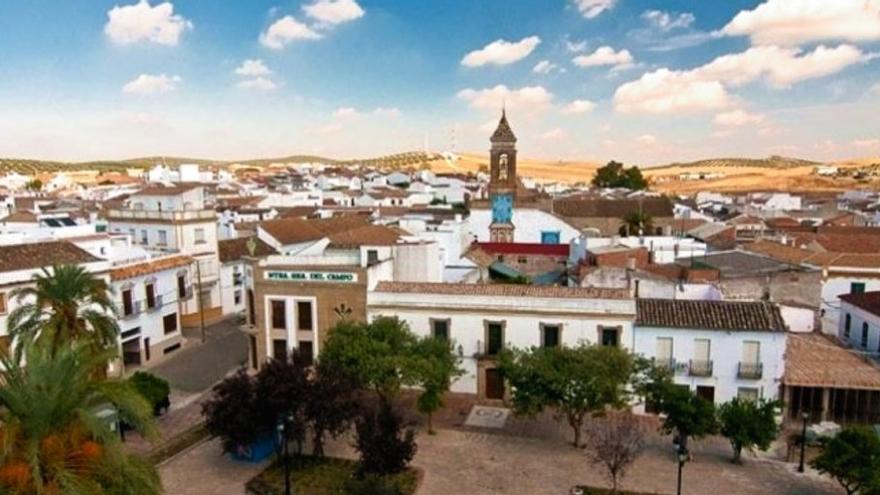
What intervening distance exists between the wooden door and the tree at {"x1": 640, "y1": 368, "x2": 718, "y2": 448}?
22.0ft

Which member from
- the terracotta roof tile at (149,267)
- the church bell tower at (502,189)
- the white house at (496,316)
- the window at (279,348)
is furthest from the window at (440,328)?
the church bell tower at (502,189)

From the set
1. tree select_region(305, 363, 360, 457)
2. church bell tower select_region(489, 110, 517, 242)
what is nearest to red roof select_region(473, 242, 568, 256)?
church bell tower select_region(489, 110, 517, 242)

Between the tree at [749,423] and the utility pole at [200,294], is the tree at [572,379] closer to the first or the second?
the tree at [749,423]

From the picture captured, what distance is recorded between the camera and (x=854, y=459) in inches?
666

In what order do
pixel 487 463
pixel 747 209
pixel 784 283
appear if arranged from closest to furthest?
pixel 487 463 < pixel 784 283 < pixel 747 209

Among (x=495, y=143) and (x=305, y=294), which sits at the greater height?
(x=495, y=143)

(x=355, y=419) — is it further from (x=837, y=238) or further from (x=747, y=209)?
(x=747, y=209)

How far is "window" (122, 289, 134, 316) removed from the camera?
31.4 metres

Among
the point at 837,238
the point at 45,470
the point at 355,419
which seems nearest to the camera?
the point at 45,470

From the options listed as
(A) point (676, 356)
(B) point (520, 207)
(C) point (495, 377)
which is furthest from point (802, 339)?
(B) point (520, 207)

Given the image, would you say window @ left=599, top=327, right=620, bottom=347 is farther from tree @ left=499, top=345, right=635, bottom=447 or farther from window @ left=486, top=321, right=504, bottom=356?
window @ left=486, top=321, right=504, bottom=356

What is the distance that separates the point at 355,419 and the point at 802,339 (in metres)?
18.8

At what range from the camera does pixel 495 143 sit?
182 feet

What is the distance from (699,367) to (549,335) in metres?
5.54
